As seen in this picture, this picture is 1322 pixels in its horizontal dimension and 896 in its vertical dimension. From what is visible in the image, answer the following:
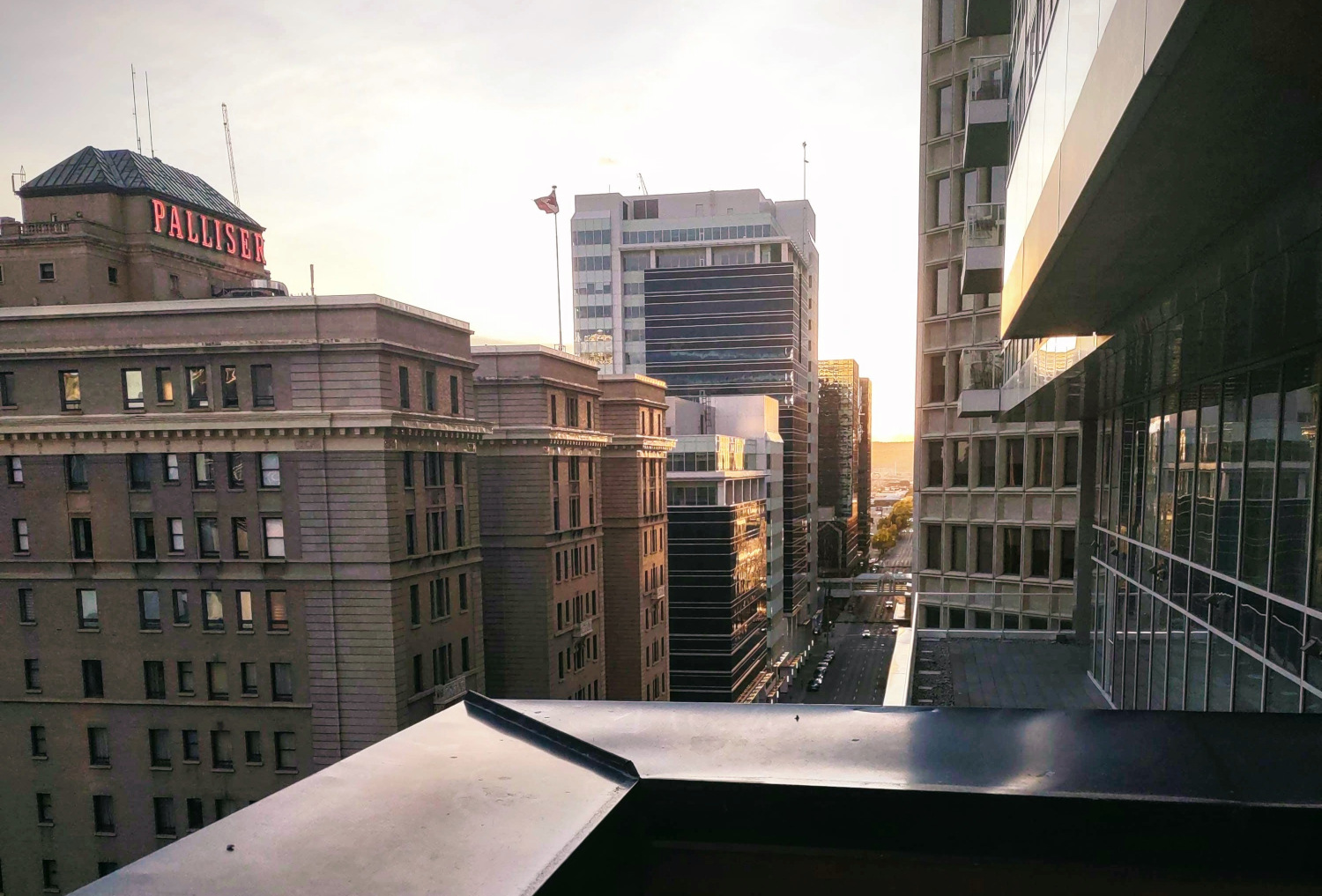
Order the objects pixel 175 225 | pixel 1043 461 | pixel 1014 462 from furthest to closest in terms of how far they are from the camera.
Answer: pixel 175 225, pixel 1014 462, pixel 1043 461

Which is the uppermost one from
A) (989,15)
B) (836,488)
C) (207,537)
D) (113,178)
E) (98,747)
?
(113,178)

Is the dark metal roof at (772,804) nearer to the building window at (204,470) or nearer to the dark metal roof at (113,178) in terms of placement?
the building window at (204,470)

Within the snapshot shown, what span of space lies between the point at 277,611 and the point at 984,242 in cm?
3254

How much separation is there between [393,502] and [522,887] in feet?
111

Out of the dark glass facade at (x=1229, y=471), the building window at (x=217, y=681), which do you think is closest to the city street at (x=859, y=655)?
the building window at (x=217, y=681)

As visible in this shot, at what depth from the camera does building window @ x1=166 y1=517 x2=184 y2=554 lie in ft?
116

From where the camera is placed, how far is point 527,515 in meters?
46.5

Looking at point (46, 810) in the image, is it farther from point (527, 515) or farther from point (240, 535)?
point (527, 515)

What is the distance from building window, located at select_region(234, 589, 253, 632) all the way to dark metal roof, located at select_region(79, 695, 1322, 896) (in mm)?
36267

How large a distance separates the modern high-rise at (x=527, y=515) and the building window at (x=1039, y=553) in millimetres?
26614

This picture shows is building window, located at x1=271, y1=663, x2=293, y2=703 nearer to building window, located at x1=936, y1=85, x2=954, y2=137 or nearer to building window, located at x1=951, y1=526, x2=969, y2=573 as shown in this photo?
building window, located at x1=951, y1=526, x2=969, y2=573

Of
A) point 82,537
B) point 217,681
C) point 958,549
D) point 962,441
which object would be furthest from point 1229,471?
point 82,537

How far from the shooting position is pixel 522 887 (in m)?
2.16

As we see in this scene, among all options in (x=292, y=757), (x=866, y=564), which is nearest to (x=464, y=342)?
(x=292, y=757)
